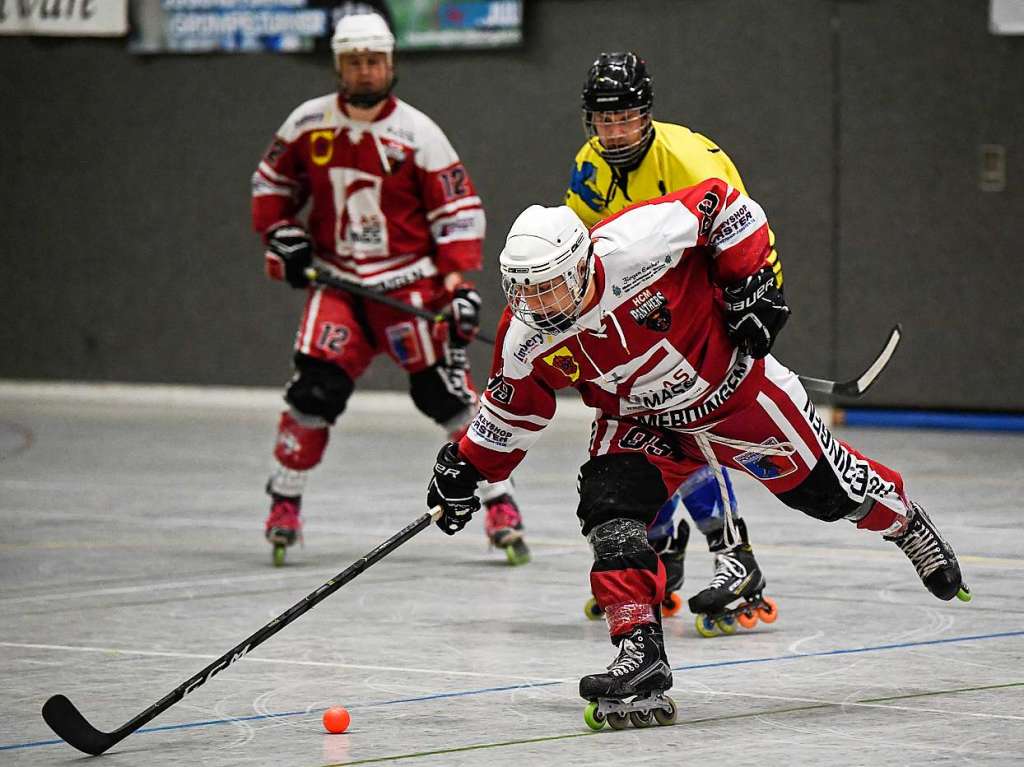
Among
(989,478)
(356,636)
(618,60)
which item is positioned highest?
(618,60)

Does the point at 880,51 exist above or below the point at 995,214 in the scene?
above

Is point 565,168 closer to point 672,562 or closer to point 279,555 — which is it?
point 279,555

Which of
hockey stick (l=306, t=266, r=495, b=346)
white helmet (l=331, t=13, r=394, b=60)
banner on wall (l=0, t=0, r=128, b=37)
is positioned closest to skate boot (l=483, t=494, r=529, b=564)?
hockey stick (l=306, t=266, r=495, b=346)

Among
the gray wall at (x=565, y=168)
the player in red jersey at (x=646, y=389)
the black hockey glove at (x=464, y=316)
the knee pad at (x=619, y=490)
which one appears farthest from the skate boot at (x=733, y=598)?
the gray wall at (x=565, y=168)

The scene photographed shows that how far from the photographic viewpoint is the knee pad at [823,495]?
5.00 m

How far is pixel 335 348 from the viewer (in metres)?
7.27

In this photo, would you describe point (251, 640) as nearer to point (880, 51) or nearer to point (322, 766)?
point (322, 766)

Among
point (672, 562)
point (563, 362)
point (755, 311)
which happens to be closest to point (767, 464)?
point (755, 311)

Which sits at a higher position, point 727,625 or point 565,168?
point 565,168

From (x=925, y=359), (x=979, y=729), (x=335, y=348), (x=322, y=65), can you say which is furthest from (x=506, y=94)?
(x=979, y=729)

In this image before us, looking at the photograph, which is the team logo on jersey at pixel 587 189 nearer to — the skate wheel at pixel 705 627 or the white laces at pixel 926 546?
the skate wheel at pixel 705 627

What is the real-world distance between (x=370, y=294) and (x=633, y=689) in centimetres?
316

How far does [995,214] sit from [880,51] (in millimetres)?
1200

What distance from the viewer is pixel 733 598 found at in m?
5.63
